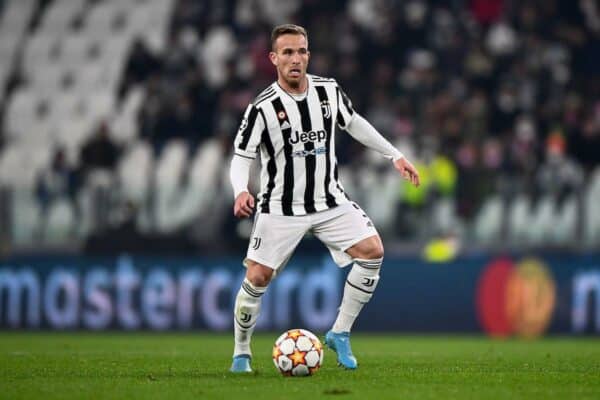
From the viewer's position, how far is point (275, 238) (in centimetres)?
931

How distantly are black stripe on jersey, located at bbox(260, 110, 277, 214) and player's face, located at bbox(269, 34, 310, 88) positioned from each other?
0.44 meters

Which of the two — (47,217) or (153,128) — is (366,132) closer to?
(47,217)

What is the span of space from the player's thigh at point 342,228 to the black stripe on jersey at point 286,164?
262 millimetres

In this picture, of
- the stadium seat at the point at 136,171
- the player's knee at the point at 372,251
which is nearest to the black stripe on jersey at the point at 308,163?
the player's knee at the point at 372,251

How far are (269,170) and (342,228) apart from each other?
675mm

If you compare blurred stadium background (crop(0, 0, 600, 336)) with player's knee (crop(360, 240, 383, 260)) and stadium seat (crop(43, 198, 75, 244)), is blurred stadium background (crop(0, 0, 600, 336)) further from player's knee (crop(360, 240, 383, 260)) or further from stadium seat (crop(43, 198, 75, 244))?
player's knee (crop(360, 240, 383, 260))

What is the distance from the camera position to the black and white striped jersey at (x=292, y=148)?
9289mm

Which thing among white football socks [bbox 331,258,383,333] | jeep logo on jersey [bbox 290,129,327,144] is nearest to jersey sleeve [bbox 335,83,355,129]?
jeep logo on jersey [bbox 290,129,327,144]

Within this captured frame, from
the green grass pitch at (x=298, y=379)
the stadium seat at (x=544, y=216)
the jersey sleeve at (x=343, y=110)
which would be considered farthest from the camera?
the stadium seat at (x=544, y=216)

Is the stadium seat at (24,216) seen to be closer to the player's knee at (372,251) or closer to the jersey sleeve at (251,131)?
the jersey sleeve at (251,131)

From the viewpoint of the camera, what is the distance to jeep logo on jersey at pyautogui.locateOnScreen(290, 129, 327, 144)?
9.31m

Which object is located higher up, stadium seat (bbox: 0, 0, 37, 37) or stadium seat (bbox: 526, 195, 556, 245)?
stadium seat (bbox: 0, 0, 37, 37)

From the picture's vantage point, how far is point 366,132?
9727 mm

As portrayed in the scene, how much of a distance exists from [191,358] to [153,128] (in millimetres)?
10794
